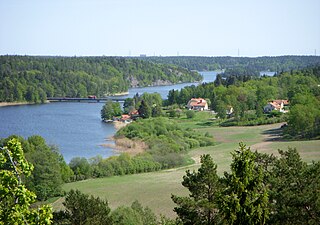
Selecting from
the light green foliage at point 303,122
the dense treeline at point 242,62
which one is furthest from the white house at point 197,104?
the dense treeline at point 242,62

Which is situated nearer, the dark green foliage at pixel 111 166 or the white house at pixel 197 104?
the dark green foliage at pixel 111 166

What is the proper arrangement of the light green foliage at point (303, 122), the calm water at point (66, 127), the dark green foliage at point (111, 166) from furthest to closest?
the light green foliage at point (303, 122)
the calm water at point (66, 127)
the dark green foliage at point (111, 166)

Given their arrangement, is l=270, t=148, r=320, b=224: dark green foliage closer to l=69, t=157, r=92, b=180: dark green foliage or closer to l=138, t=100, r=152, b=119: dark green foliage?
l=69, t=157, r=92, b=180: dark green foliage

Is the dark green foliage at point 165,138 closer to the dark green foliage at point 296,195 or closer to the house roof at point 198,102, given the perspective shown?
the house roof at point 198,102

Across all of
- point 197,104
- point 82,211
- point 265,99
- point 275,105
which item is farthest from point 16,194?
point 197,104

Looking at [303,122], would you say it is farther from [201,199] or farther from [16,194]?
[16,194]

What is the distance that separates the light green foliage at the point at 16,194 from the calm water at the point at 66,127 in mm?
24208

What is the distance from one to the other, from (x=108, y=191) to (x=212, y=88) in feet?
135

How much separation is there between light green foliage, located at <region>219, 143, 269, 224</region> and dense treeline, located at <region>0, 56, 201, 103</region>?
208 feet

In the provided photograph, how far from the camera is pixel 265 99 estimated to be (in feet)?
163

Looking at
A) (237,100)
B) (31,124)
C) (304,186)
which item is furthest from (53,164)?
(237,100)

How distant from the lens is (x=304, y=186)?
27.8 ft

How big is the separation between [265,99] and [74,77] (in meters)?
36.3

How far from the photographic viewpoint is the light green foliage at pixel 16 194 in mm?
3393
